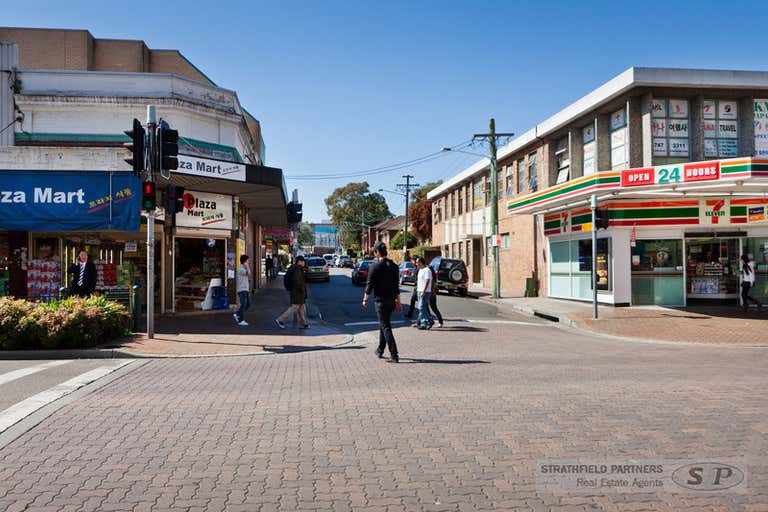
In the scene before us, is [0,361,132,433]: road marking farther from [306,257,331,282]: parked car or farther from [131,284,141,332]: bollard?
[306,257,331,282]: parked car

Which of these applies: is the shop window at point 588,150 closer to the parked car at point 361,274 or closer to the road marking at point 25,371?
the parked car at point 361,274

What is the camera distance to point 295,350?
11.2 meters

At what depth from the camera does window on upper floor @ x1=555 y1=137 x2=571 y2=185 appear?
77.9ft

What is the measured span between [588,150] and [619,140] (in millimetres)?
1926

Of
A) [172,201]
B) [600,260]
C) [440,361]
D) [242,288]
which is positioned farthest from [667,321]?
[172,201]

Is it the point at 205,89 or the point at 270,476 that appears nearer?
the point at 270,476

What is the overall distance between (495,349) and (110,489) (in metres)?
8.16

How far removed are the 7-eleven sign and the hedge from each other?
58.7ft

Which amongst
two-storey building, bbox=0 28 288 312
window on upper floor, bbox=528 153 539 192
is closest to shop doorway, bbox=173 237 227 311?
two-storey building, bbox=0 28 288 312

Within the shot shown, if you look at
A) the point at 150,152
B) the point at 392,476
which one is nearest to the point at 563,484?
the point at 392,476

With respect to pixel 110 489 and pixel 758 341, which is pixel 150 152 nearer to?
pixel 110 489

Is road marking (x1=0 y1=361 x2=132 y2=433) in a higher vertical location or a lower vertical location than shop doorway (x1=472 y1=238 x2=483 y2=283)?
lower

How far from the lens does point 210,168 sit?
1491cm

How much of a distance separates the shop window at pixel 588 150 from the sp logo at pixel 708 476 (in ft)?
60.8
